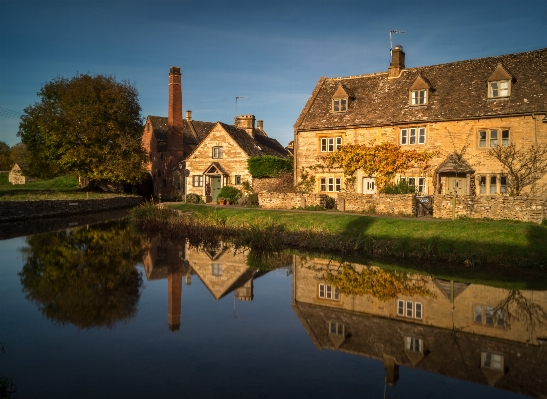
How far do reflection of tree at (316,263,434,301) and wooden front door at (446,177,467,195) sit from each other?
575 inches

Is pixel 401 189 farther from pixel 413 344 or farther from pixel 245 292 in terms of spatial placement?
pixel 413 344

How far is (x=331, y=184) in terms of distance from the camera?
33344mm

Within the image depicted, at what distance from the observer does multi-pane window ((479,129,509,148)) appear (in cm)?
2744

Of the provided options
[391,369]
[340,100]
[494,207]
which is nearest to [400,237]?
[494,207]

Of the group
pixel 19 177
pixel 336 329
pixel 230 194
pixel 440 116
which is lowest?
pixel 336 329

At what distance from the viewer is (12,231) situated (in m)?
25.8

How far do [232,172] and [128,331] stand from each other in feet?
102

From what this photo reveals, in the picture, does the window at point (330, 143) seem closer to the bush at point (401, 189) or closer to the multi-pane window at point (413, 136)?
the multi-pane window at point (413, 136)

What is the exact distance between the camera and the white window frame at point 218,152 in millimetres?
41625

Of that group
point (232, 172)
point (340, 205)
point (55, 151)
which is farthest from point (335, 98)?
point (55, 151)

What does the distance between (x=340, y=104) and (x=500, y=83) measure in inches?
416

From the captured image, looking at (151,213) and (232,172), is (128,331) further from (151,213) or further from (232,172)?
(232,172)

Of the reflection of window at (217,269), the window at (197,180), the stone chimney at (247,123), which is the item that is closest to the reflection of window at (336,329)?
the reflection of window at (217,269)

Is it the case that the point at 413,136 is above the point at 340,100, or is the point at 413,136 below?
below
